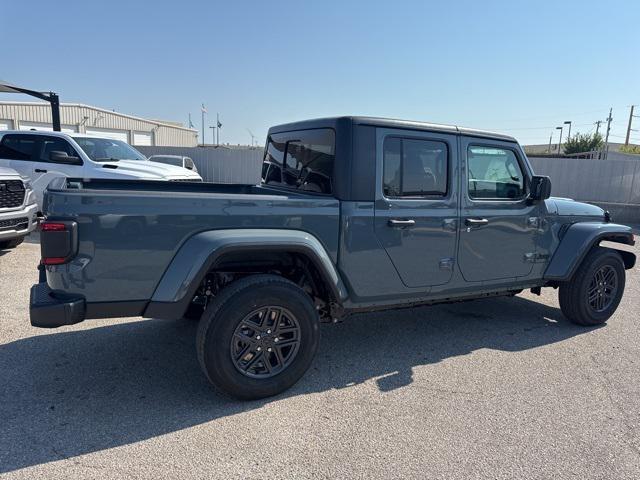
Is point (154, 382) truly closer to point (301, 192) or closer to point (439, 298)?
point (301, 192)

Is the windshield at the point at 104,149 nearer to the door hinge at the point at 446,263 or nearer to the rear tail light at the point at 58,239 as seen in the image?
the rear tail light at the point at 58,239

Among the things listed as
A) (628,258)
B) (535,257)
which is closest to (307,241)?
(535,257)

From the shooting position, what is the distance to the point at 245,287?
310cm

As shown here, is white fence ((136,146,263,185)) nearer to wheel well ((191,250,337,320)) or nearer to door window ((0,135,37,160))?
door window ((0,135,37,160))

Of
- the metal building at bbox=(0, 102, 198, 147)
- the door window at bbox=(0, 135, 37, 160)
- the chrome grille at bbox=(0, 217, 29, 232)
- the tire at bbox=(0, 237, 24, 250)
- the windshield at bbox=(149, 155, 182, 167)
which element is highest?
the metal building at bbox=(0, 102, 198, 147)

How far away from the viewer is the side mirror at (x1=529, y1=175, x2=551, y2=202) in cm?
430

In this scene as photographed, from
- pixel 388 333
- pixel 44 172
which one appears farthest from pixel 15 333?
pixel 44 172

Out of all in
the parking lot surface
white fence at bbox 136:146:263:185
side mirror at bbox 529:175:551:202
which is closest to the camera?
the parking lot surface

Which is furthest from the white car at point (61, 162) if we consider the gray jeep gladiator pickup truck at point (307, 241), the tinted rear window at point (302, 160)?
the gray jeep gladiator pickup truck at point (307, 241)

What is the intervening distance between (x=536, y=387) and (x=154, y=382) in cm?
292

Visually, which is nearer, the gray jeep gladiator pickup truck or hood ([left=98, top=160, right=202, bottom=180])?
the gray jeep gladiator pickup truck

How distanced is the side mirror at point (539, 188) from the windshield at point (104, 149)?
794cm

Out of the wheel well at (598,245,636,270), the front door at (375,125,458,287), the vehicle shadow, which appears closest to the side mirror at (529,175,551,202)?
the front door at (375,125,458,287)

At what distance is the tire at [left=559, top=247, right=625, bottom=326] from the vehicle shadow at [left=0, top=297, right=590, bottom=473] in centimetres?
23
